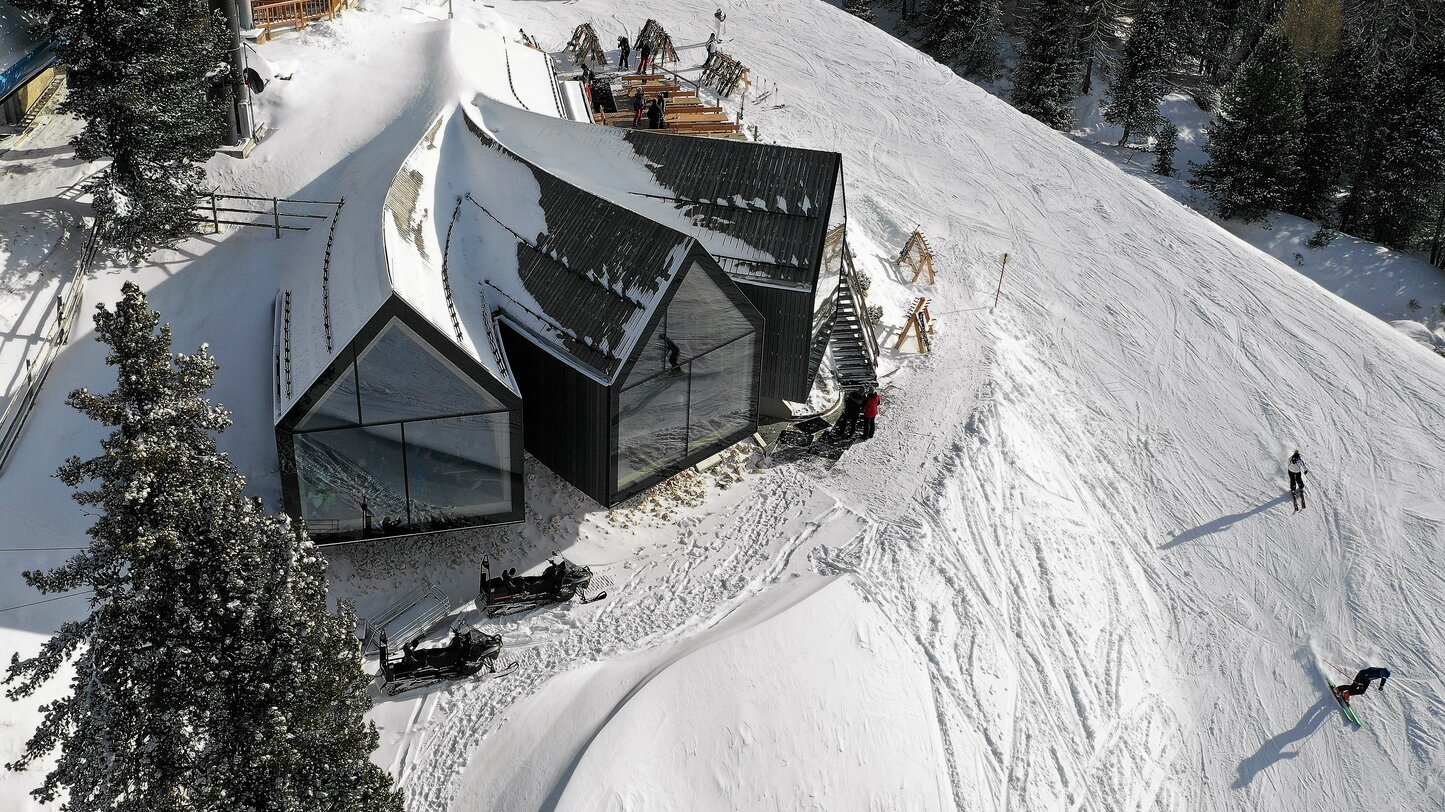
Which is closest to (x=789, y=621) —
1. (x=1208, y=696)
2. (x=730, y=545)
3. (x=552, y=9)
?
(x=730, y=545)

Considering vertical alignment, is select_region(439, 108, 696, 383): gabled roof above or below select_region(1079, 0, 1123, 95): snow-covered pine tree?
below

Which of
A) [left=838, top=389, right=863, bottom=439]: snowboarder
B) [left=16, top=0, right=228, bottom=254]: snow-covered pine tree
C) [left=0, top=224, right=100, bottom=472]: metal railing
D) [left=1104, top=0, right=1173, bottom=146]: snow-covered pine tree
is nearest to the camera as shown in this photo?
[left=0, top=224, right=100, bottom=472]: metal railing

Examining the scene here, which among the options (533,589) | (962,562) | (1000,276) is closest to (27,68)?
(533,589)

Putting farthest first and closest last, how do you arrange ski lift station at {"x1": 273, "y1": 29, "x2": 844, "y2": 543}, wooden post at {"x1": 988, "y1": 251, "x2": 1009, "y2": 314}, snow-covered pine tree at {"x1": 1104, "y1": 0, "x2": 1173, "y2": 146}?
1. snow-covered pine tree at {"x1": 1104, "y1": 0, "x2": 1173, "y2": 146}
2. wooden post at {"x1": 988, "y1": 251, "x2": 1009, "y2": 314}
3. ski lift station at {"x1": 273, "y1": 29, "x2": 844, "y2": 543}

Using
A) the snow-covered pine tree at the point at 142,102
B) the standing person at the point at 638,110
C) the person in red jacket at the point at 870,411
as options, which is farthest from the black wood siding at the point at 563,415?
the standing person at the point at 638,110

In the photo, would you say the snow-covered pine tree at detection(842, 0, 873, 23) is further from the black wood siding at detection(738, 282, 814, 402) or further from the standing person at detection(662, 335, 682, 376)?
the standing person at detection(662, 335, 682, 376)

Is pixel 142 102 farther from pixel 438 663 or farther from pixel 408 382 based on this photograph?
pixel 438 663

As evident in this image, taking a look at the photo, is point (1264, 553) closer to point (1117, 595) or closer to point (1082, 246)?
point (1117, 595)

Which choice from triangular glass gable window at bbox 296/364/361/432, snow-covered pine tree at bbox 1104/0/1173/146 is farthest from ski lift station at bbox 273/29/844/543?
snow-covered pine tree at bbox 1104/0/1173/146
